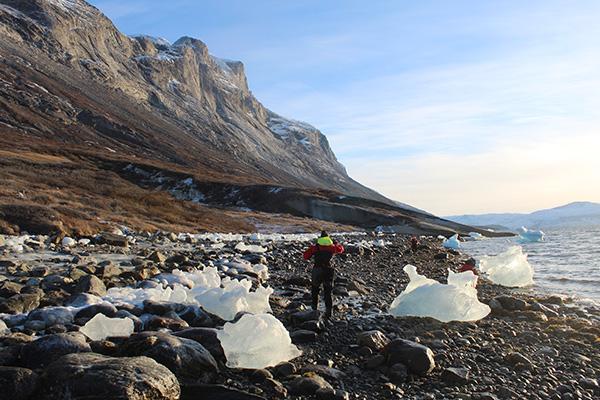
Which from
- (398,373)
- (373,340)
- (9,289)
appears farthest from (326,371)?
(9,289)

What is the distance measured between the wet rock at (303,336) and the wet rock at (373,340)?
0.69m

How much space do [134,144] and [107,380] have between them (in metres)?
101

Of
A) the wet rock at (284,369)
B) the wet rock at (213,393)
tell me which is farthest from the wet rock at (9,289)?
the wet rock at (284,369)

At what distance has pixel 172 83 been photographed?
158m

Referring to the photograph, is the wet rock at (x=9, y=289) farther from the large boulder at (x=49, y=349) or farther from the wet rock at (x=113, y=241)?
the wet rock at (x=113, y=241)

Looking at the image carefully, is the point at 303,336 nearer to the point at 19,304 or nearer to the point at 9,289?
the point at 19,304

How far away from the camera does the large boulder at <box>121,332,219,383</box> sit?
5.55 metres

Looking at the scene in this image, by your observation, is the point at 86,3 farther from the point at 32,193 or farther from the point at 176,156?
the point at 32,193

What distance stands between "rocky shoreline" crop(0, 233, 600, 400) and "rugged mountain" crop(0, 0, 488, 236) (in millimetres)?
14011

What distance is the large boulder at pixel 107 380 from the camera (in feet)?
14.5

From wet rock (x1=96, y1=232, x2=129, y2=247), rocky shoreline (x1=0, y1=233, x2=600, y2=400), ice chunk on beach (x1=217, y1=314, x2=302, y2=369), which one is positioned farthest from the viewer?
wet rock (x1=96, y1=232, x2=129, y2=247)

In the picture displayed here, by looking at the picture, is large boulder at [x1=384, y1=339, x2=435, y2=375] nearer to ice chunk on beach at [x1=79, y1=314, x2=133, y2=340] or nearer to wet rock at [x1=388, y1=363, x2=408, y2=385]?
wet rock at [x1=388, y1=363, x2=408, y2=385]

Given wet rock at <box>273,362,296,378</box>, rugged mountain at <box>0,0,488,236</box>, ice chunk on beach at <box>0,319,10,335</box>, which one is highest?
rugged mountain at <box>0,0,488,236</box>

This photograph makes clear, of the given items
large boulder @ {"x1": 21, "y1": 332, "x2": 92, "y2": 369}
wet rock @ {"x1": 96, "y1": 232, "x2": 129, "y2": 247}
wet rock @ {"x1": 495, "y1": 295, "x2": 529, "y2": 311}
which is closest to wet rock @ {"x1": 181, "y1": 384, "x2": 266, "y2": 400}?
large boulder @ {"x1": 21, "y1": 332, "x2": 92, "y2": 369}
